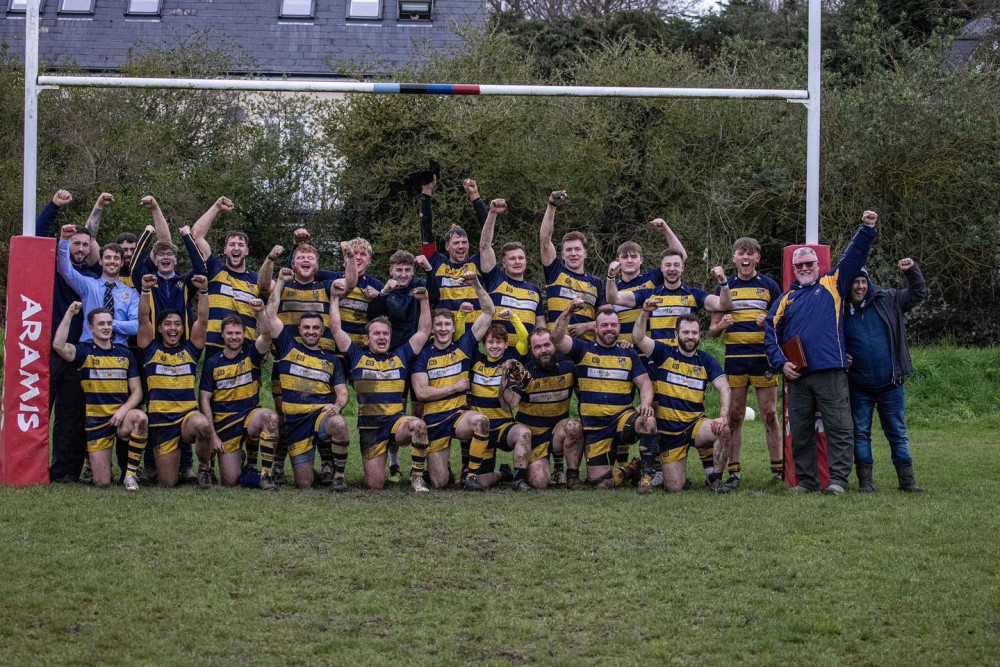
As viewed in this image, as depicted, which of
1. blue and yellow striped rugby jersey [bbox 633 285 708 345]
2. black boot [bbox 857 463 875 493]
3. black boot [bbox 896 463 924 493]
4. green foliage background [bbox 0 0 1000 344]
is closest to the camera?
black boot [bbox 857 463 875 493]

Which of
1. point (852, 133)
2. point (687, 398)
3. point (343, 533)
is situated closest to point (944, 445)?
point (687, 398)

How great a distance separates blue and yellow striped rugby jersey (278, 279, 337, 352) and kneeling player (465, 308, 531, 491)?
4.34 ft

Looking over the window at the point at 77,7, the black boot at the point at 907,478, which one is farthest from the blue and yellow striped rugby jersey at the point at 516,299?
the window at the point at 77,7

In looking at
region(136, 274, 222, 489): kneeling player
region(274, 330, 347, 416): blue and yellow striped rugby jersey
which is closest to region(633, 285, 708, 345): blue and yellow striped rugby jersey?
region(274, 330, 347, 416): blue and yellow striped rugby jersey

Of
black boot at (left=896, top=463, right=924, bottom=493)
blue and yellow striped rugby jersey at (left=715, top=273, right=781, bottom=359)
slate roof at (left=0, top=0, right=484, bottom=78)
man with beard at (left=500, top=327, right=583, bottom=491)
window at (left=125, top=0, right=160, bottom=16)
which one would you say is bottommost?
black boot at (left=896, top=463, right=924, bottom=493)

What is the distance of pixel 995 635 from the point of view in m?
5.31

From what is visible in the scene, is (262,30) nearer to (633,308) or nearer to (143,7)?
(143,7)

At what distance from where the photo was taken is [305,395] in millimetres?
8742

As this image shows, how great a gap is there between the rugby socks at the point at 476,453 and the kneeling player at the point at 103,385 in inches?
98.2

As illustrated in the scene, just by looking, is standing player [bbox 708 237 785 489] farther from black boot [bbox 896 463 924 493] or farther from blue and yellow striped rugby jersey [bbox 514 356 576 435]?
blue and yellow striped rugby jersey [bbox 514 356 576 435]

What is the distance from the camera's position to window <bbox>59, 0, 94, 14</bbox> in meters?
24.3

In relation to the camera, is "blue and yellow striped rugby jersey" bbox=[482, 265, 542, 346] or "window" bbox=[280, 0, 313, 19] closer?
"blue and yellow striped rugby jersey" bbox=[482, 265, 542, 346]

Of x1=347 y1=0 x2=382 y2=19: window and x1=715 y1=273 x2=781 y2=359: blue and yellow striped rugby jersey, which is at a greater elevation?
x1=347 y1=0 x2=382 y2=19: window

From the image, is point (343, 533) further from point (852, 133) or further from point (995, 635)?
point (852, 133)
